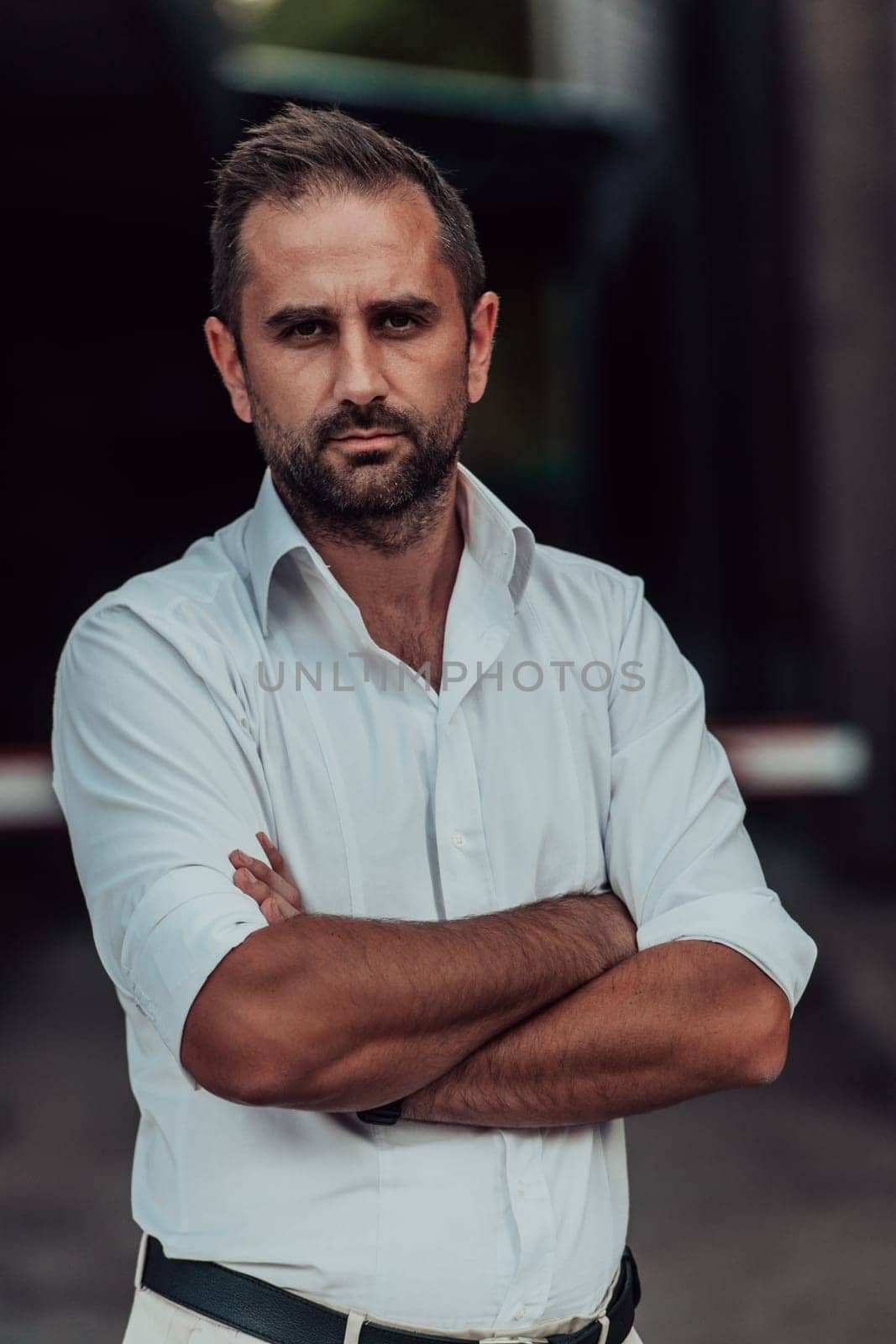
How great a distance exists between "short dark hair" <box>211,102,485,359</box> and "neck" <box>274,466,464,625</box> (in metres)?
0.22

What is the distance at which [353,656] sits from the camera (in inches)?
58.1

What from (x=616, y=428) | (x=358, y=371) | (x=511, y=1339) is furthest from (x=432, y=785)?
(x=616, y=428)

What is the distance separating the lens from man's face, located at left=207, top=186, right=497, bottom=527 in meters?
1.42

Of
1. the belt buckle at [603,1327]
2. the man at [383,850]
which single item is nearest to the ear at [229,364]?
the man at [383,850]

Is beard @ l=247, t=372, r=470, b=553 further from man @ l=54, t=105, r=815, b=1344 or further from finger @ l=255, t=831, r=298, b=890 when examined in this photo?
finger @ l=255, t=831, r=298, b=890

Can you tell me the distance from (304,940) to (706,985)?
1.31 feet

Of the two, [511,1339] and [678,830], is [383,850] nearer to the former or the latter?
[678,830]

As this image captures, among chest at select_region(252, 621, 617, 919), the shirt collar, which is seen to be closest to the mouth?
the shirt collar

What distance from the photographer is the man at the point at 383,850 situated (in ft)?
4.18

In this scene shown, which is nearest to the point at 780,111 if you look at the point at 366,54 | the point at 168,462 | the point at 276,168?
the point at 366,54

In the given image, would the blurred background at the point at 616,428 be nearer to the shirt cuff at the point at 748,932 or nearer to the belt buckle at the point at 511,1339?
the shirt cuff at the point at 748,932

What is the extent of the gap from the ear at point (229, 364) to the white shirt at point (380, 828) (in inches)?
4.5

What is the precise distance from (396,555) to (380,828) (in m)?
0.31

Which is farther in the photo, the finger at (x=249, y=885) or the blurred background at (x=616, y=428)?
the blurred background at (x=616, y=428)
